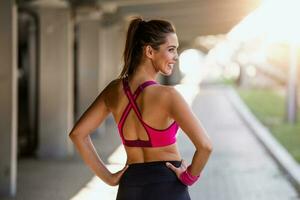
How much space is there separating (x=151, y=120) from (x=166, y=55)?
0.37 m

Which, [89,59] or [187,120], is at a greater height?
[187,120]

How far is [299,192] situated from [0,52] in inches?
194

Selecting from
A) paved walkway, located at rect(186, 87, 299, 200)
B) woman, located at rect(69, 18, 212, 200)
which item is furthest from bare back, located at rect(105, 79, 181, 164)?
paved walkway, located at rect(186, 87, 299, 200)

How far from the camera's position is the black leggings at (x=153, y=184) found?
3.01 metres

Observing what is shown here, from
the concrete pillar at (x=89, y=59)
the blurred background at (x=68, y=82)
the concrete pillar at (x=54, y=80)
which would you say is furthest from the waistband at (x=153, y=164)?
the concrete pillar at (x=89, y=59)

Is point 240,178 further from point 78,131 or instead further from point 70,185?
point 78,131

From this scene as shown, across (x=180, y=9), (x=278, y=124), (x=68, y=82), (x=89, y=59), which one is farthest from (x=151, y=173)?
(x=278, y=124)

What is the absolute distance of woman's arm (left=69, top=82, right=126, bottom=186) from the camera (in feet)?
10.7

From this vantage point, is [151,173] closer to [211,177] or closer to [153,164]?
[153,164]

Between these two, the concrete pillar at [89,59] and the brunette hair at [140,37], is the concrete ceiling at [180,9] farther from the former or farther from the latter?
the brunette hair at [140,37]

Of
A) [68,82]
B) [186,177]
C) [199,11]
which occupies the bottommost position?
[68,82]

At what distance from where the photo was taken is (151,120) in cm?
299

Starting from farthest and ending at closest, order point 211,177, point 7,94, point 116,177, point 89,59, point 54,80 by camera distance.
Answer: point 89,59, point 54,80, point 211,177, point 7,94, point 116,177

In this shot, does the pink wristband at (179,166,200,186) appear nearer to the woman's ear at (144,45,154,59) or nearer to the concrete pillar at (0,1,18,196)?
the woman's ear at (144,45,154,59)
